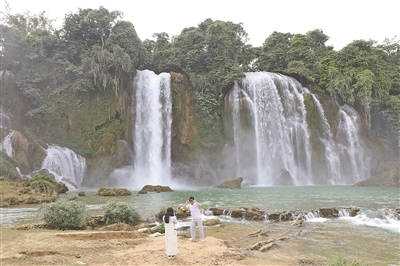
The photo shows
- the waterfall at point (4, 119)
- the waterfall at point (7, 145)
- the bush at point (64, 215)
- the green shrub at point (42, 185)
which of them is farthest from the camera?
the waterfall at point (4, 119)

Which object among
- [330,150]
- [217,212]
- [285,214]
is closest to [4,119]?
[217,212]

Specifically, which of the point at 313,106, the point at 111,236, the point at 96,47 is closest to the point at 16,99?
the point at 96,47

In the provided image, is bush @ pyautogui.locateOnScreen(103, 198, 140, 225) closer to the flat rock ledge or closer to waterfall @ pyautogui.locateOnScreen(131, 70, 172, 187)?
the flat rock ledge

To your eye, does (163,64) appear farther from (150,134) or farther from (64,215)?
(64,215)

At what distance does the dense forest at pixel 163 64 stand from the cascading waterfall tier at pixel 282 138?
105 inches

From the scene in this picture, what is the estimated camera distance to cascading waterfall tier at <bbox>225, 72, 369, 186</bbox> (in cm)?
3319

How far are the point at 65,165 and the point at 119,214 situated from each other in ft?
66.4

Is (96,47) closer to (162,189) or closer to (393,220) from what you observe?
(162,189)

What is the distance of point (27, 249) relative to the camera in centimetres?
695

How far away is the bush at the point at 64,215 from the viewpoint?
10.0 m

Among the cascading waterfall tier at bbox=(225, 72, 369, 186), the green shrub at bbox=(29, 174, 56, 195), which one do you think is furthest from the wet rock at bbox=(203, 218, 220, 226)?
the cascading waterfall tier at bbox=(225, 72, 369, 186)

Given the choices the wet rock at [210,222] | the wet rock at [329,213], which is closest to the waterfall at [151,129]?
the wet rock at [210,222]

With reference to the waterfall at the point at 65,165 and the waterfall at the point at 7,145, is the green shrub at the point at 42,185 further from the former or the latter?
the waterfall at the point at 7,145

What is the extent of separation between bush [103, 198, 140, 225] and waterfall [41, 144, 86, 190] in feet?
54.7
